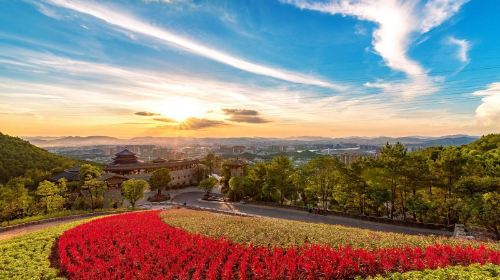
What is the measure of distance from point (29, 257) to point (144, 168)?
44.8m

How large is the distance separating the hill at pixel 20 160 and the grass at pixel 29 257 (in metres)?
44.4

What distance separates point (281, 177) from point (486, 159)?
72.1 ft

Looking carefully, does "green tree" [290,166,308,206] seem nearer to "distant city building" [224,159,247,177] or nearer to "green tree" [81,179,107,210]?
"distant city building" [224,159,247,177]

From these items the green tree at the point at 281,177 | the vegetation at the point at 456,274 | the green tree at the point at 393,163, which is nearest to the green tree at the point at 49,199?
the green tree at the point at 281,177

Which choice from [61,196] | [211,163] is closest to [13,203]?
[61,196]

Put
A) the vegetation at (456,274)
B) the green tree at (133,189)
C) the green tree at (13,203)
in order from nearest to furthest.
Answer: the vegetation at (456,274)
the green tree at (13,203)
the green tree at (133,189)

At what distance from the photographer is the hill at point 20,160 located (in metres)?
54.4

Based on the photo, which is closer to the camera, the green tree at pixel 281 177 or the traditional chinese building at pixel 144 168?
the green tree at pixel 281 177

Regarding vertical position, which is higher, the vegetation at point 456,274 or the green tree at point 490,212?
the vegetation at point 456,274

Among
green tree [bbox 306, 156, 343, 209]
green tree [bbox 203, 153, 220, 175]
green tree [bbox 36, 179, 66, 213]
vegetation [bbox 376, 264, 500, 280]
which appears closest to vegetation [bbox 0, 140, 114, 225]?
green tree [bbox 36, 179, 66, 213]

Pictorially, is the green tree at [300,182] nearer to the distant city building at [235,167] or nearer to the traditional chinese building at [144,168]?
the distant city building at [235,167]

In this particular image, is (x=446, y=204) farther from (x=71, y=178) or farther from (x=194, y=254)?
(x=71, y=178)

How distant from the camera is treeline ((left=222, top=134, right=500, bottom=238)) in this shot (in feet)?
78.9

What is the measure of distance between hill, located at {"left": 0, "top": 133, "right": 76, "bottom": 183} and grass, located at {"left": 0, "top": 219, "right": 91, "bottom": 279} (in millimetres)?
44404
